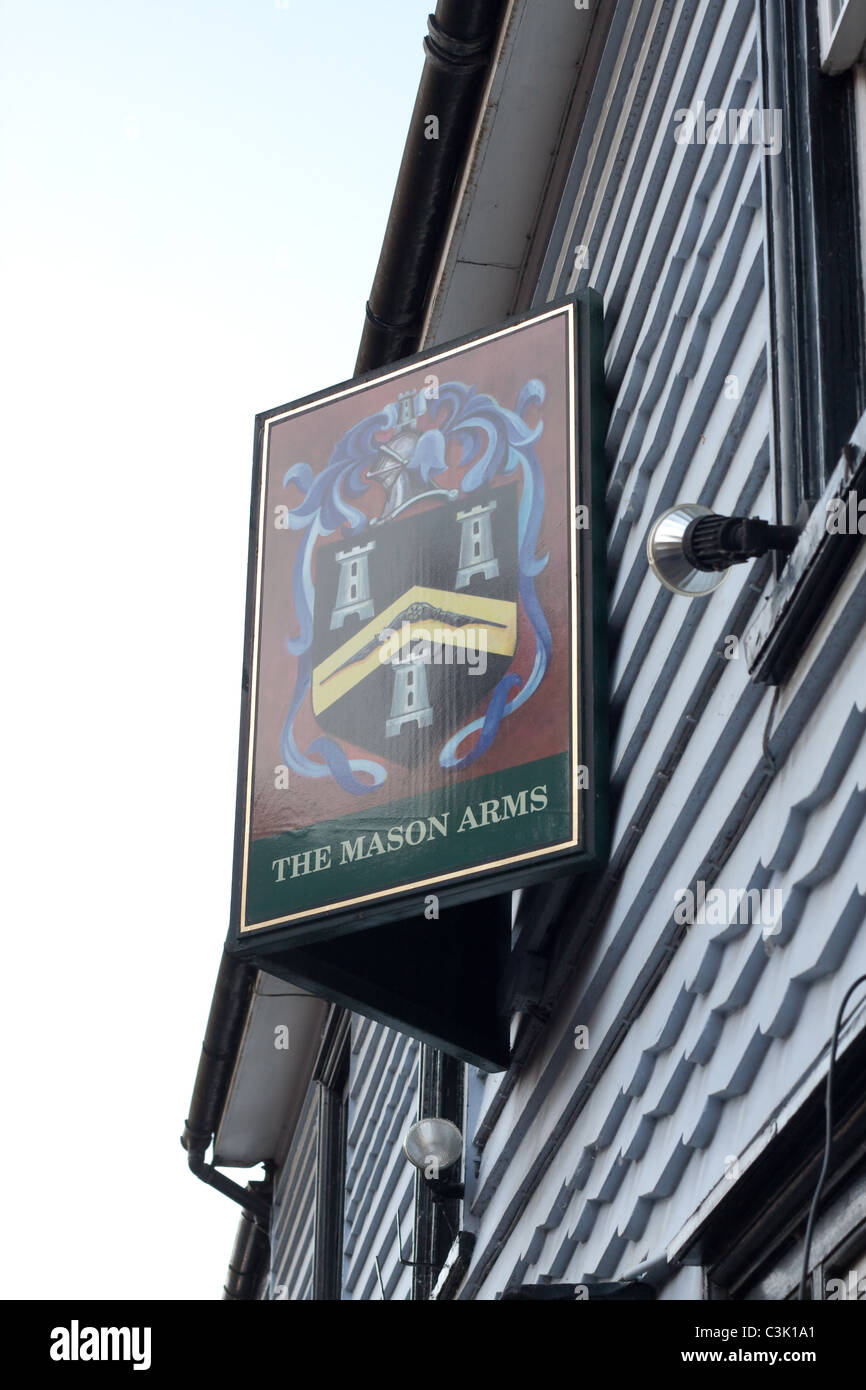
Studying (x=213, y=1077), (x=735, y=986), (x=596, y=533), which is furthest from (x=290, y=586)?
(x=213, y=1077)

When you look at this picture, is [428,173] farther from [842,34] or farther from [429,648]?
[842,34]

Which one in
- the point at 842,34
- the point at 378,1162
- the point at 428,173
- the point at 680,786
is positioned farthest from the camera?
the point at 378,1162

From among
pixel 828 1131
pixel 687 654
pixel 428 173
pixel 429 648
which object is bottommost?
pixel 828 1131

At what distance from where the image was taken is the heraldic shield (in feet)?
20.1

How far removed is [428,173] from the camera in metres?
7.82

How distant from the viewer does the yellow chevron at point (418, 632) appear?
606cm

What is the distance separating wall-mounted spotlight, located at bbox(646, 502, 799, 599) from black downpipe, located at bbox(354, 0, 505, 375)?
129 inches

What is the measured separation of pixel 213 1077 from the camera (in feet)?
39.5

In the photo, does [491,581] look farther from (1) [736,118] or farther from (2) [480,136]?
(2) [480,136]

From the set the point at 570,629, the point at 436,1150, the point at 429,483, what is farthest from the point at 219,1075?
the point at 570,629

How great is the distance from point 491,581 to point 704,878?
1.67 meters

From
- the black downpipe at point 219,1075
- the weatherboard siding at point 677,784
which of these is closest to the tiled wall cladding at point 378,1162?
the black downpipe at point 219,1075

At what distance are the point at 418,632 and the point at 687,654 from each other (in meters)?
1.36
